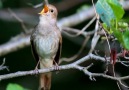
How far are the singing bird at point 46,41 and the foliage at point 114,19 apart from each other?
1993 mm

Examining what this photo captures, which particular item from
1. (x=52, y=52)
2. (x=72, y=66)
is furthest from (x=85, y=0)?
(x=72, y=66)

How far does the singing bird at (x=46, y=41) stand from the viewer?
539cm

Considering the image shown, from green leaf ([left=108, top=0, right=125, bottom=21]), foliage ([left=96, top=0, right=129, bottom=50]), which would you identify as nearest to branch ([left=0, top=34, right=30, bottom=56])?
foliage ([left=96, top=0, right=129, bottom=50])

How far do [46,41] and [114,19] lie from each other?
2132 mm

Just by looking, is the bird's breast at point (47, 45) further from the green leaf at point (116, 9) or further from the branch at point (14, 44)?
the green leaf at point (116, 9)

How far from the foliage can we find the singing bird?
199cm

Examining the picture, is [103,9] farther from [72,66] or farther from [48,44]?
[48,44]

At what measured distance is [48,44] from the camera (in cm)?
541

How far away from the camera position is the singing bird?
5395 millimetres

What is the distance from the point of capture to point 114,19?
3.32 meters

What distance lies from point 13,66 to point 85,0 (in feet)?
4.75

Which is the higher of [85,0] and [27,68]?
[85,0]

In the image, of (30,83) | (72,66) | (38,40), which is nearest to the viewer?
(72,66)

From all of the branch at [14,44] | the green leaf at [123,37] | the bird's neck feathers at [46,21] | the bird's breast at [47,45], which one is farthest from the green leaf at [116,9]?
the branch at [14,44]
